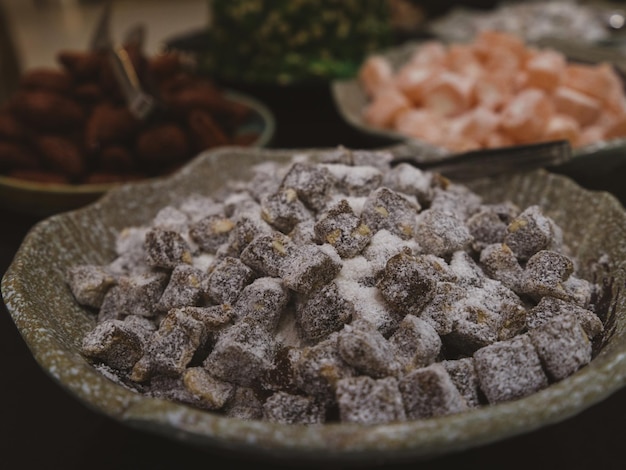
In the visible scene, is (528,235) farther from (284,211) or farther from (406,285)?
(284,211)

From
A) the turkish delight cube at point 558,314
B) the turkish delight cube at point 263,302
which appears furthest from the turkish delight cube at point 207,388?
the turkish delight cube at point 558,314

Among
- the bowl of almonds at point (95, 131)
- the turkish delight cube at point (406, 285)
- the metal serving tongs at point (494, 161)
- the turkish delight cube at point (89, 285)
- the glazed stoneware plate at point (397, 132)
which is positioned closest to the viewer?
the turkish delight cube at point (406, 285)

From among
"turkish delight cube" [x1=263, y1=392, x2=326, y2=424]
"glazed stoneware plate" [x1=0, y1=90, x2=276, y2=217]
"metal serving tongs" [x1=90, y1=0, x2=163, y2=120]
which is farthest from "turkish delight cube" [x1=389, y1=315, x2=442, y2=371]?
"metal serving tongs" [x1=90, y1=0, x2=163, y2=120]

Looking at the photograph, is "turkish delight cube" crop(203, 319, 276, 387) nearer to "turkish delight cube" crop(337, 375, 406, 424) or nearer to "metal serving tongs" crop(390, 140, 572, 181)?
"turkish delight cube" crop(337, 375, 406, 424)

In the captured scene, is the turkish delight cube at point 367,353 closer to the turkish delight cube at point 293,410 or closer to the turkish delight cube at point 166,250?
the turkish delight cube at point 293,410

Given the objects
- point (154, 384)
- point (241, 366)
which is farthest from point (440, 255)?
point (154, 384)

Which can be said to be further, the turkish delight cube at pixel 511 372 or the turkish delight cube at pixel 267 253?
the turkish delight cube at pixel 267 253

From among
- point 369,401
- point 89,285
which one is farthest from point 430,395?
point 89,285
